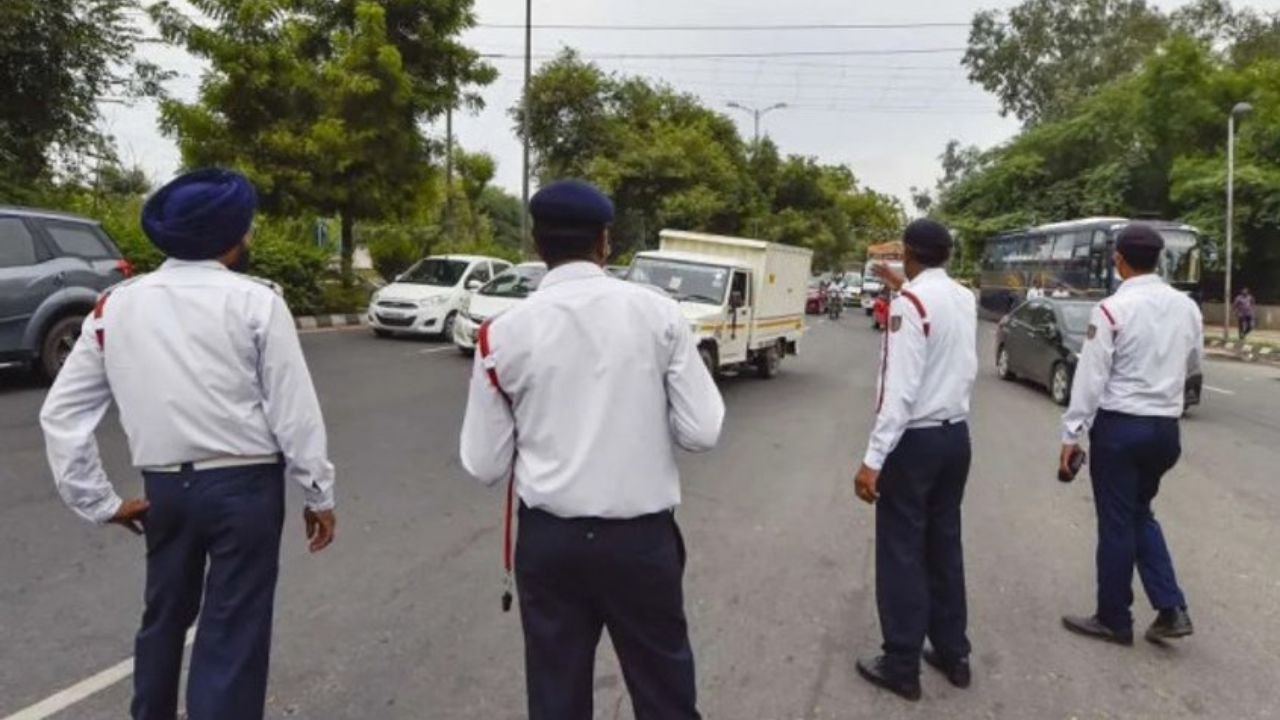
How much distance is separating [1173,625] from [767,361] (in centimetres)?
1107

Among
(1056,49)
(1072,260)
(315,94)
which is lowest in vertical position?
(1072,260)

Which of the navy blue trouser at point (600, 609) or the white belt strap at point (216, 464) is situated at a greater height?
the white belt strap at point (216, 464)

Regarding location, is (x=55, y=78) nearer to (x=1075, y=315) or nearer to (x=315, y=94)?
→ (x=315, y=94)

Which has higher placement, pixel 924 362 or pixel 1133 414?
pixel 924 362

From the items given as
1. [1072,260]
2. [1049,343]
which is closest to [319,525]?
[1049,343]

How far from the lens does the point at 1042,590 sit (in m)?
5.14

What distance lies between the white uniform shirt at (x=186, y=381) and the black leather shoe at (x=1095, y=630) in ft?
11.2

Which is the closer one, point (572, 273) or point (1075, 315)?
point (572, 273)

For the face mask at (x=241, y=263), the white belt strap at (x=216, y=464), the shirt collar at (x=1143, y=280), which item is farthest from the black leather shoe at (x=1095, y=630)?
the face mask at (x=241, y=263)

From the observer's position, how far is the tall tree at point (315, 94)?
1897 centimetres

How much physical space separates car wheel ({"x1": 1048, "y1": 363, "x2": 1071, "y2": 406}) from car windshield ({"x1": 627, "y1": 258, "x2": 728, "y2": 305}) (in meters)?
4.49

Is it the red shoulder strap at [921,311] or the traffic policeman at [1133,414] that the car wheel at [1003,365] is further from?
the red shoulder strap at [921,311]

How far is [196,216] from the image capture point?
2754 mm

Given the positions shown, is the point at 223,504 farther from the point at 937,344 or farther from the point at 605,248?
the point at 937,344
